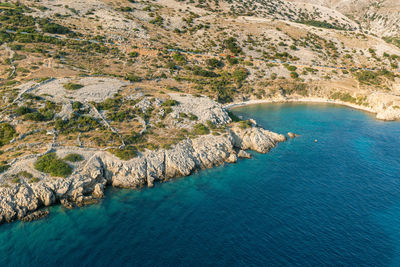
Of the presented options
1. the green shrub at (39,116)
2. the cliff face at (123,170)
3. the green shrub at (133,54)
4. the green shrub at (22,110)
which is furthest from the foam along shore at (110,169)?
the green shrub at (133,54)

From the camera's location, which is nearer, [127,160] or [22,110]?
[127,160]

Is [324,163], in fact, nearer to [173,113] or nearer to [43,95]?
[173,113]

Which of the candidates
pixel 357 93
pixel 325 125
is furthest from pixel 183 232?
pixel 357 93

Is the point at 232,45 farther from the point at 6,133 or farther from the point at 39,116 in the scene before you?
the point at 6,133

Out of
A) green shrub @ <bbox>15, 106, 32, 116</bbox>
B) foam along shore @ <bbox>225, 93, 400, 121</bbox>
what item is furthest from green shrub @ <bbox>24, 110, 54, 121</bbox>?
foam along shore @ <bbox>225, 93, 400, 121</bbox>

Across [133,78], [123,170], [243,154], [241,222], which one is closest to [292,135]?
[243,154]

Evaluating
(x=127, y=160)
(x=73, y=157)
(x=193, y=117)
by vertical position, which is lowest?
(x=73, y=157)

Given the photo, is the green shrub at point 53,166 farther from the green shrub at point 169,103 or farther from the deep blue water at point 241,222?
the green shrub at point 169,103
